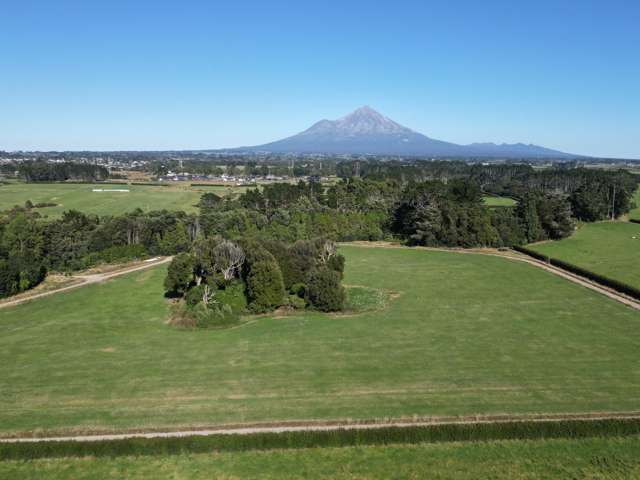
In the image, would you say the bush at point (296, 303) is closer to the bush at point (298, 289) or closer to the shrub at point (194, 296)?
the bush at point (298, 289)

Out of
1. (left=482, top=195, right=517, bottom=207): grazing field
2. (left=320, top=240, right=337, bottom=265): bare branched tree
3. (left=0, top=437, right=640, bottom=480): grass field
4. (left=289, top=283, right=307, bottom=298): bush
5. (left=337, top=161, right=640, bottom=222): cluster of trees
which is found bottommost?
(left=0, top=437, right=640, bottom=480): grass field

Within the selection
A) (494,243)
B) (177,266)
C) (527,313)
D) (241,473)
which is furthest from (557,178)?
(241,473)

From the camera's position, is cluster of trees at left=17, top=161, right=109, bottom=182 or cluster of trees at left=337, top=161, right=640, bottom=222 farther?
cluster of trees at left=17, top=161, right=109, bottom=182

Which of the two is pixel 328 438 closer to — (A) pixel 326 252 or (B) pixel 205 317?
(B) pixel 205 317

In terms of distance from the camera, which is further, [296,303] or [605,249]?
[605,249]

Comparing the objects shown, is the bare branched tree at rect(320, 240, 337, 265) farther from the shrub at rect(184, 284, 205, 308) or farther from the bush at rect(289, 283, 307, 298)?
the shrub at rect(184, 284, 205, 308)

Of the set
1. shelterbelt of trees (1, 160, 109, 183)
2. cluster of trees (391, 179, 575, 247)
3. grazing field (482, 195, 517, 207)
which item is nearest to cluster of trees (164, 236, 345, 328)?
cluster of trees (391, 179, 575, 247)

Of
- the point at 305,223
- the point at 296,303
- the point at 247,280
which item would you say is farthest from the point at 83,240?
the point at 296,303
